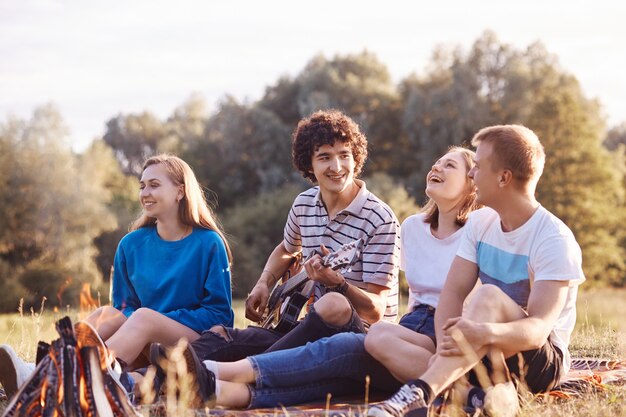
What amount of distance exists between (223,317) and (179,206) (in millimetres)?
821

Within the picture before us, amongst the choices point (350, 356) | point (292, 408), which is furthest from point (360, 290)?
point (292, 408)

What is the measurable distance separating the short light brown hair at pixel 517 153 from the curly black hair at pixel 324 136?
1.36 m

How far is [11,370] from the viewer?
4.56m

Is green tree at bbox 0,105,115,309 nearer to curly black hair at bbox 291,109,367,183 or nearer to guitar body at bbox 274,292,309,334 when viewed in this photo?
curly black hair at bbox 291,109,367,183

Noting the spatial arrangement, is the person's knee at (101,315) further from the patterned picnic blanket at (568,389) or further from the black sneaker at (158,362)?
the black sneaker at (158,362)

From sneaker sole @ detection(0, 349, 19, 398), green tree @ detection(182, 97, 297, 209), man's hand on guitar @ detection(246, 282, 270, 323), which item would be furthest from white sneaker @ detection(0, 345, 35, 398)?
green tree @ detection(182, 97, 297, 209)

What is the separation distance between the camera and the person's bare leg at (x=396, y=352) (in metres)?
4.48

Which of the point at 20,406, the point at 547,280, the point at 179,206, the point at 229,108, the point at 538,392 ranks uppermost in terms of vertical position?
the point at 229,108

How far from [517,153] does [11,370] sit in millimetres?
2821

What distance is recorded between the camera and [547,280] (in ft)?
13.9

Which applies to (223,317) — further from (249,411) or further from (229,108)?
(229,108)

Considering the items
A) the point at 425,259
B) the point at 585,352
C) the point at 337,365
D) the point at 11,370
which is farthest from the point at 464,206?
the point at 11,370

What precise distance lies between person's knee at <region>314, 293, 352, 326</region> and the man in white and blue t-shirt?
516mm

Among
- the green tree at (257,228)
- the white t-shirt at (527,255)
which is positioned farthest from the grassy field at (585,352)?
the green tree at (257,228)
